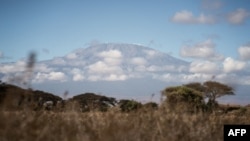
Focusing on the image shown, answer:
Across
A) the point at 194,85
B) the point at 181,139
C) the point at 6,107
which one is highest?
the point at 194,85

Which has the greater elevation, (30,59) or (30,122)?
(30,59)

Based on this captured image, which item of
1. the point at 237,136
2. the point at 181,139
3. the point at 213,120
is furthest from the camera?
the point at 213,120

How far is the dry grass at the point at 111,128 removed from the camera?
4.83 metres

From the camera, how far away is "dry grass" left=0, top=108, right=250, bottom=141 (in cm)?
483

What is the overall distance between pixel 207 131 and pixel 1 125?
355cm

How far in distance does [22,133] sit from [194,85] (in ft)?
126

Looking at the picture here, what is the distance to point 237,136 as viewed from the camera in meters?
6.42

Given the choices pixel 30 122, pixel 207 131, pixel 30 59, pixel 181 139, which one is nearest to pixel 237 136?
pixel 207 131

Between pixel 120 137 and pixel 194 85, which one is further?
pixel 194 85

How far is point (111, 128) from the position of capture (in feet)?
17.6

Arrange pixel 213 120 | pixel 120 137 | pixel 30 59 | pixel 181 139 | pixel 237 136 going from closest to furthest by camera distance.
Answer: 1. pixel 30 59
2. pixel 120 137
3. pixel 181 139
4. pixel 237 136
5. pixel 213 120

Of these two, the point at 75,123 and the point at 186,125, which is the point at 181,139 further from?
the point at 75,123

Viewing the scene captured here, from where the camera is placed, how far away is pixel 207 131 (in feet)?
22.4

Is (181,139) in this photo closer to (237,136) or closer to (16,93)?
(237,136)
